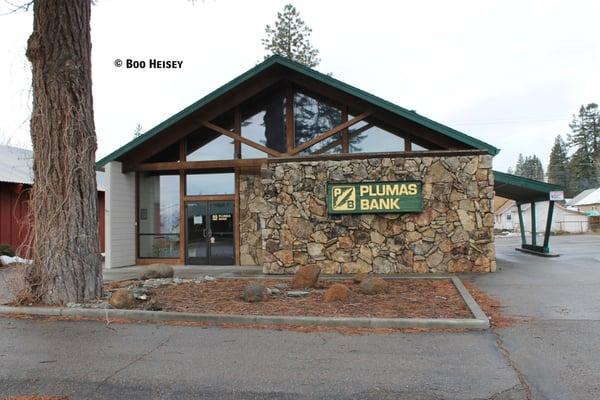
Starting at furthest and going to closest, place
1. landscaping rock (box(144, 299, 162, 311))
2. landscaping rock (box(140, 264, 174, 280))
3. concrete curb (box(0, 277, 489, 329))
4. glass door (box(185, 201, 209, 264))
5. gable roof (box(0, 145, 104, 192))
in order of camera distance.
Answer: gable roof (box(0, 145, 104, 192))
glass door (box(185, 201, 209, 264))
landscaping rock (box(140, 264, 174, 280))
landscaping rock (box(144, 299, 162, 311))
concrete curb (box(0, 277, 489, 329))

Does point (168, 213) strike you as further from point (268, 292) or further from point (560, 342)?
point (560, 342)

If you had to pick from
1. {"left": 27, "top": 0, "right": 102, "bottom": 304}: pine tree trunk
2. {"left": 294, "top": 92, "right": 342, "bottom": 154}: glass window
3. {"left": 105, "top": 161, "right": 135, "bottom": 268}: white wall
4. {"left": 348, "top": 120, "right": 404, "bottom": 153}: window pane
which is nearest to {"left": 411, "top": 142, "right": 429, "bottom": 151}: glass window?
{"left": 348, "top": 120, "right": 404, "bottom": 153}: window pane

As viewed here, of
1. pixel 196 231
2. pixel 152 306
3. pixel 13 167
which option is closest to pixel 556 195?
pixel 196 231

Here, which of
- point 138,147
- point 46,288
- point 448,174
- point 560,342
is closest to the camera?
point 560,342

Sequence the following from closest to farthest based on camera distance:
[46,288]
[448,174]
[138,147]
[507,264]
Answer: [46,288] → [448,174] → [507,264] → [138,147]

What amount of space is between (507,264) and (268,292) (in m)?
8.79

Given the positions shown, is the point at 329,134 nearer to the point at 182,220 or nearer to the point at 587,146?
the point at 182,220

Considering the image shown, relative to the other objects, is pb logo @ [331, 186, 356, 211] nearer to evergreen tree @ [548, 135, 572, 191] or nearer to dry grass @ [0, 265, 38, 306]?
dry grass @ [0, 265, 38, 306]

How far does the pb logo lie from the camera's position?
13023 millimetres

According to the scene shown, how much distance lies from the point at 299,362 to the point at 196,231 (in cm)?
1156

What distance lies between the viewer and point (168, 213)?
16734 millimetres

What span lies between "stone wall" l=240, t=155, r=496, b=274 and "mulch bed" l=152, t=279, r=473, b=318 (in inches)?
103

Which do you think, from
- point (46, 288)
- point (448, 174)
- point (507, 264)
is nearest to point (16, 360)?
point (46, 288)

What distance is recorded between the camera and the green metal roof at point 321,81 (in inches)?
517
